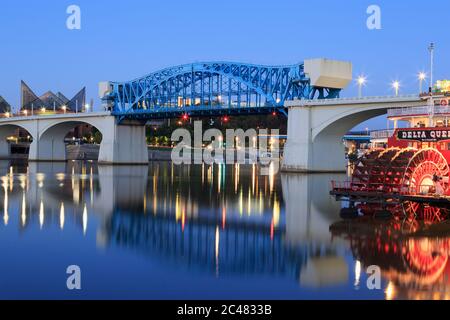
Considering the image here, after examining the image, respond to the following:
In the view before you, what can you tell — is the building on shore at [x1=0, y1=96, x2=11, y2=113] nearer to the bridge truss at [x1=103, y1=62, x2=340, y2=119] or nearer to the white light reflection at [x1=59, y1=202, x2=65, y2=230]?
the bridge truss at [x1=103, y1=62, x2=340, y2=119]

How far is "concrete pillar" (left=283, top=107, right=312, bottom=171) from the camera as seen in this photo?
2881 inches

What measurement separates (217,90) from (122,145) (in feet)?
64.7

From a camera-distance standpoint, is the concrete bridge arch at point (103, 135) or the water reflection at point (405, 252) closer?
the water reflection at point (405, 252)

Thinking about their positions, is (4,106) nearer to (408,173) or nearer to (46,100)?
(46,100)

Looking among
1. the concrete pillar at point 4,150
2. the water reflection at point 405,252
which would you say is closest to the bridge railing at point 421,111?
the water reflection at point 405,252

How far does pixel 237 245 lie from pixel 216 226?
16.0ft

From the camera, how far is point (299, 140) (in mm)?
73500

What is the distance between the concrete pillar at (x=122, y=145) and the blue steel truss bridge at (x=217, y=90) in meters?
2.50

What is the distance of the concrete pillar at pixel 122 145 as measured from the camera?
10419 cm

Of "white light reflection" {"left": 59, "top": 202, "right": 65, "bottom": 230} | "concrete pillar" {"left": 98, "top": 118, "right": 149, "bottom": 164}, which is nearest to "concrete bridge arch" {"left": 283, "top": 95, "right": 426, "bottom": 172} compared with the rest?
"concrete pillar" {"left": 98, "top": 118, "right": 149, "bottom": 164}

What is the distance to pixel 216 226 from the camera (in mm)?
29578

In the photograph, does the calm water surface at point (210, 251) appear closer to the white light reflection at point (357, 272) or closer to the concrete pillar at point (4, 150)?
the white light reflection at point (357, 272)
